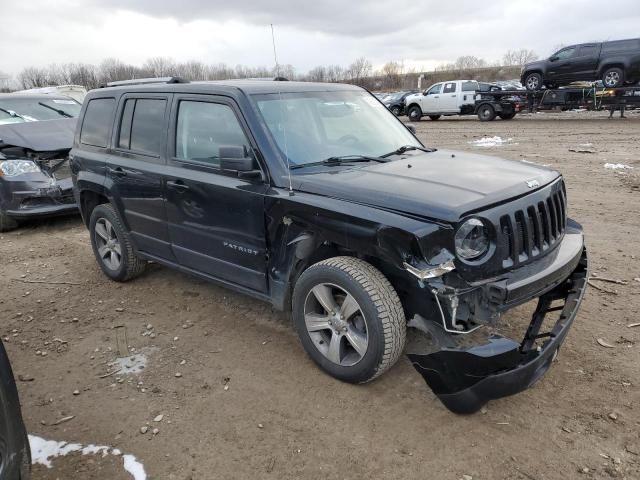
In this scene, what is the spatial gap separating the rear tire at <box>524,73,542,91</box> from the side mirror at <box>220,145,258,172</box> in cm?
2060

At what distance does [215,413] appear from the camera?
3051 mm

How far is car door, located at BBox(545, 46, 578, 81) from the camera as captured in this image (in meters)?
19.5

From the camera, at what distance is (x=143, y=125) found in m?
4.32

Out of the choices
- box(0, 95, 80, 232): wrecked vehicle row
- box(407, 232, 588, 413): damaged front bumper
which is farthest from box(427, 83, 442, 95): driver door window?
box(407, 232, 588, 413): damaged front bumper

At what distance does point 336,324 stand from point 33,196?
569cm

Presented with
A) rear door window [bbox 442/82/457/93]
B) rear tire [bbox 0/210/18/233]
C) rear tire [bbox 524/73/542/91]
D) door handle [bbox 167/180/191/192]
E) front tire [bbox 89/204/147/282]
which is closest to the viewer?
door handle [bbox 167/180/191/192]

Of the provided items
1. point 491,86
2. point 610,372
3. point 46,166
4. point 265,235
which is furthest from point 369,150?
point 491,86

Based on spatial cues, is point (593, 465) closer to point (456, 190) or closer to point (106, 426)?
point (456, 190)

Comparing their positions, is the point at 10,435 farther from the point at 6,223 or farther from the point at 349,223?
the point at 6,223

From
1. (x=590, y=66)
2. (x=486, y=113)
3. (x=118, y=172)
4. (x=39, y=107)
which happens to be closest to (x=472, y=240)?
(x=118, y=172)

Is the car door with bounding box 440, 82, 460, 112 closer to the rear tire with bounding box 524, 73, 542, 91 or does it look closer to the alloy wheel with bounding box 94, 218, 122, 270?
the rear tire with bounding box 524, 73, 542, 91

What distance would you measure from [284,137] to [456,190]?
130 cm

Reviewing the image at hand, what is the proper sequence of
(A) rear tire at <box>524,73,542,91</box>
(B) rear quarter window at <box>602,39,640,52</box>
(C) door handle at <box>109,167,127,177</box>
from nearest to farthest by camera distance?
1. (C) door handle at <box>109,167,127,177</box>
2. (B) rear quarter window at <box>602,39,640,52</box>
3. (A) rear tire at <box>524,73,542,91</box>

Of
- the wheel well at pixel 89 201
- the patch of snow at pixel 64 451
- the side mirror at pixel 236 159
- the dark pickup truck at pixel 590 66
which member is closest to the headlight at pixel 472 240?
the side mirror at pixel 236 159
